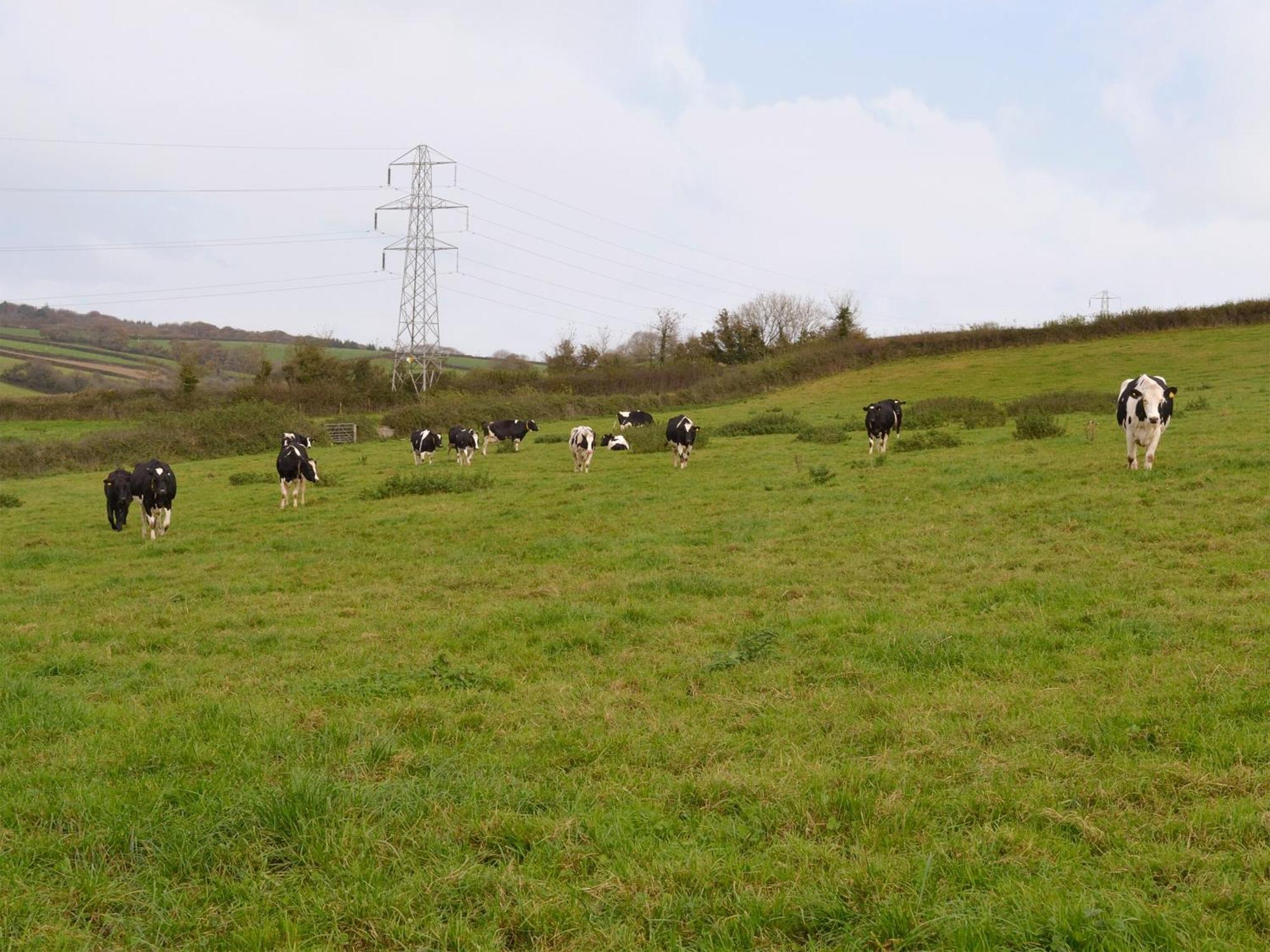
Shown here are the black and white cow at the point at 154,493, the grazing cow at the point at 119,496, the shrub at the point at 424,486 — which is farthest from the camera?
the shrub at the point at 424,486

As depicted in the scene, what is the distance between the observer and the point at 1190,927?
3559mm

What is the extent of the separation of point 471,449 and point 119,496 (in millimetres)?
13917

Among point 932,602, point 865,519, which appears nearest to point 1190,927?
point 932,602

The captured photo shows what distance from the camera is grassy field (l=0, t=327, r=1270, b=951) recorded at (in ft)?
12.7

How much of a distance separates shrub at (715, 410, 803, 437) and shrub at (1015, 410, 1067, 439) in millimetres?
9315

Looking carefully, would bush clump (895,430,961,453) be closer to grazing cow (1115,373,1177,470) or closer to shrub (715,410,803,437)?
grazing cow (1115,373,1177,470)

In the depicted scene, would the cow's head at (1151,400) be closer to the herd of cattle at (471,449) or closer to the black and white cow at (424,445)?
the herd of cattle at (471,449)

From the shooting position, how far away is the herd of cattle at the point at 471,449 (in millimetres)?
16453

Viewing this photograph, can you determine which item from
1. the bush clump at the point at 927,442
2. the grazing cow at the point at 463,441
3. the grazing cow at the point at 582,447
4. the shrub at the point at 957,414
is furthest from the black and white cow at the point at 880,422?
the grazing cow at the point at 463,441

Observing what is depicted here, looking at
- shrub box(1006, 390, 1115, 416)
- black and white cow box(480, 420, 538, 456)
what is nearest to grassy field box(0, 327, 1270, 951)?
shrub box(1006, 390, 1115, 416)

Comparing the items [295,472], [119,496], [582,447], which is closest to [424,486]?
[295,472]

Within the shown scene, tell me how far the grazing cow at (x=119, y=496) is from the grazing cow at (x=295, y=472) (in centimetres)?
316

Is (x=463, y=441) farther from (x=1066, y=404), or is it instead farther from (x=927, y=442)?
(x=1066, y=404)

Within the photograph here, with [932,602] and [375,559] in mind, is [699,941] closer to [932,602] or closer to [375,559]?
[932,602]
